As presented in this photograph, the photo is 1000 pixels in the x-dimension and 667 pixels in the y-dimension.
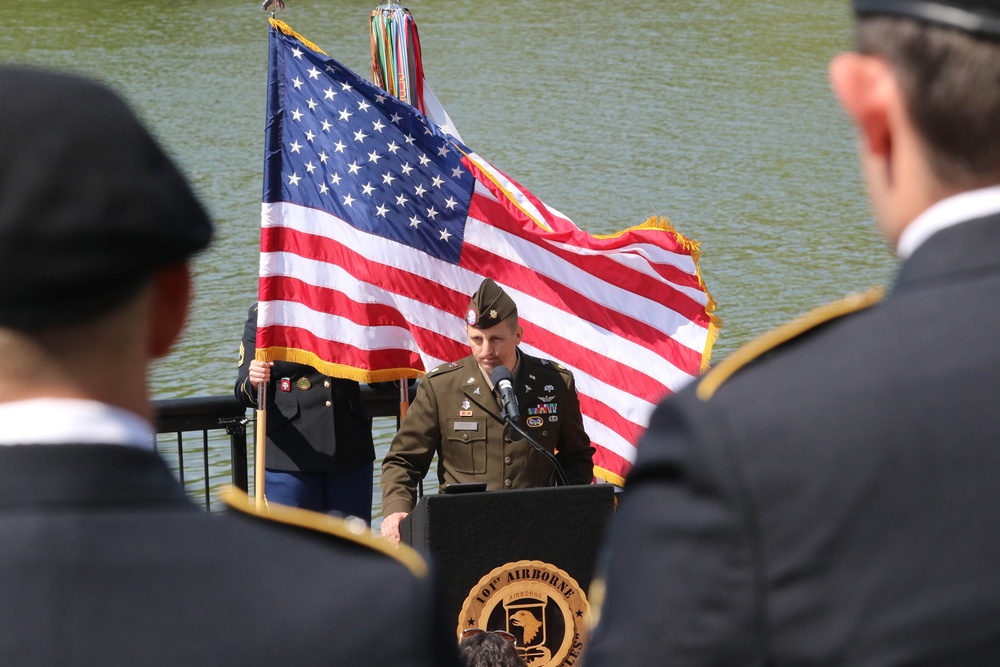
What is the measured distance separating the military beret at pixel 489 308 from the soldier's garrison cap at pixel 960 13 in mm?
4039

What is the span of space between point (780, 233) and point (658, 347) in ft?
31.1

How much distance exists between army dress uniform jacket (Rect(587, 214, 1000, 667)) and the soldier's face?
A: 4042 millimetres

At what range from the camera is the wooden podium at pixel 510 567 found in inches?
163

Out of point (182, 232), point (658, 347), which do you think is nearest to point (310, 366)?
point (658, 347)

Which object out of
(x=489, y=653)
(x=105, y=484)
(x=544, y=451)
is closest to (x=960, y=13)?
(x=105, y=484)

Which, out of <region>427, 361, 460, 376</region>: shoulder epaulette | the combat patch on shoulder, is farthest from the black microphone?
the combat patch on shoulder

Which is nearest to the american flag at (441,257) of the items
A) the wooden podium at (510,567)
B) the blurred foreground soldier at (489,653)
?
the wooden podium at (510,567)

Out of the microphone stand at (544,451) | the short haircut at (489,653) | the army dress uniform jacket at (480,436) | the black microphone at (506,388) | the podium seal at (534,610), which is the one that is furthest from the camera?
the army dress uniform jacket at (480,436)

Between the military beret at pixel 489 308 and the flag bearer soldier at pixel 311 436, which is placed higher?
the military beret at pixel 489 308

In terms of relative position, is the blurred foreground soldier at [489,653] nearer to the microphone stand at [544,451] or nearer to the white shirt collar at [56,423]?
the microphone stand at [544,451]

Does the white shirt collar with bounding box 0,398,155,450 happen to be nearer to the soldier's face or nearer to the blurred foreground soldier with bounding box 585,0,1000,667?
the blurred foreground soldier with bounding box 585,0,1000,667

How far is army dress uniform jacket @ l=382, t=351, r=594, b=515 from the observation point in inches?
209

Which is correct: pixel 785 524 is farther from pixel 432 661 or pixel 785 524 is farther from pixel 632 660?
pixel 432 661

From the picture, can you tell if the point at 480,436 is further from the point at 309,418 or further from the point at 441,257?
the point at 441,257
